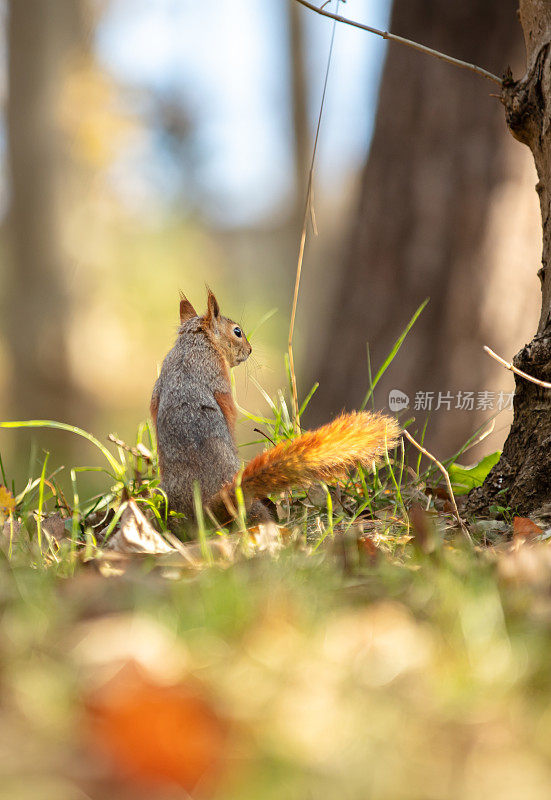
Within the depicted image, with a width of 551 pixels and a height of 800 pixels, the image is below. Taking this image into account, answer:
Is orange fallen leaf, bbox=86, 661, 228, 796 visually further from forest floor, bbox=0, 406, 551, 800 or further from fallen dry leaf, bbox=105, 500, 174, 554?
fallen dry leaf, bbox=105, 500, 174, 554

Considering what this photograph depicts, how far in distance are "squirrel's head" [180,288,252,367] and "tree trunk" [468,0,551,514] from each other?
97 centimetres

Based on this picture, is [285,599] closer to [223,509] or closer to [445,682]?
[445,682]

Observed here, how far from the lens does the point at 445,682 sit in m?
0.77

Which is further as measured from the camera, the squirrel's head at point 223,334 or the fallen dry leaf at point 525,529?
the squirrel's head at point 223,334

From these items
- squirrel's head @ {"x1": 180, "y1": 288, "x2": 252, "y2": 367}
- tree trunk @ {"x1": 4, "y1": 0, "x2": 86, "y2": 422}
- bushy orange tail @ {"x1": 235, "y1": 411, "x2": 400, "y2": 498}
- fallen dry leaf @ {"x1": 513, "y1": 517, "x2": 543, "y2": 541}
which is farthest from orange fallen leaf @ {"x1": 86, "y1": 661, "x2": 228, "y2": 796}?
tree trunk @ {"x1": 4, "y1": 0, "x2": 86, "y2": 422}

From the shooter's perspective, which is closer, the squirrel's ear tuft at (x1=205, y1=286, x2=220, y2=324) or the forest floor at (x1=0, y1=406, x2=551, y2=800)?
the forest floor at (x1=0, y1=406, x2=551, y2=800)

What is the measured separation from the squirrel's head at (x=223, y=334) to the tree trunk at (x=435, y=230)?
0.76 m

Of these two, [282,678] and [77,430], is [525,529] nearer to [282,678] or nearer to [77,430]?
[282,678]

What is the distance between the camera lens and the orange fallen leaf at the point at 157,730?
2.06ft

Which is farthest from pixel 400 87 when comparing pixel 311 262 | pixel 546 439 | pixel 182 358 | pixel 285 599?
pixel 311 262

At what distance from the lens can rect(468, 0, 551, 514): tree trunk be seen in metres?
1.88

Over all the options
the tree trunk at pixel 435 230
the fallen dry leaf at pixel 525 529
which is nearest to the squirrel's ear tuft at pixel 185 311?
the tree trunk at pixel 435 230

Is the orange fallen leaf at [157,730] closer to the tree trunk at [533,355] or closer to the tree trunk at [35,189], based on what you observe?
the tree trunk at [533,355]

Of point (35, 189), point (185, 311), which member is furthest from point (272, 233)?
point (185, 311)
